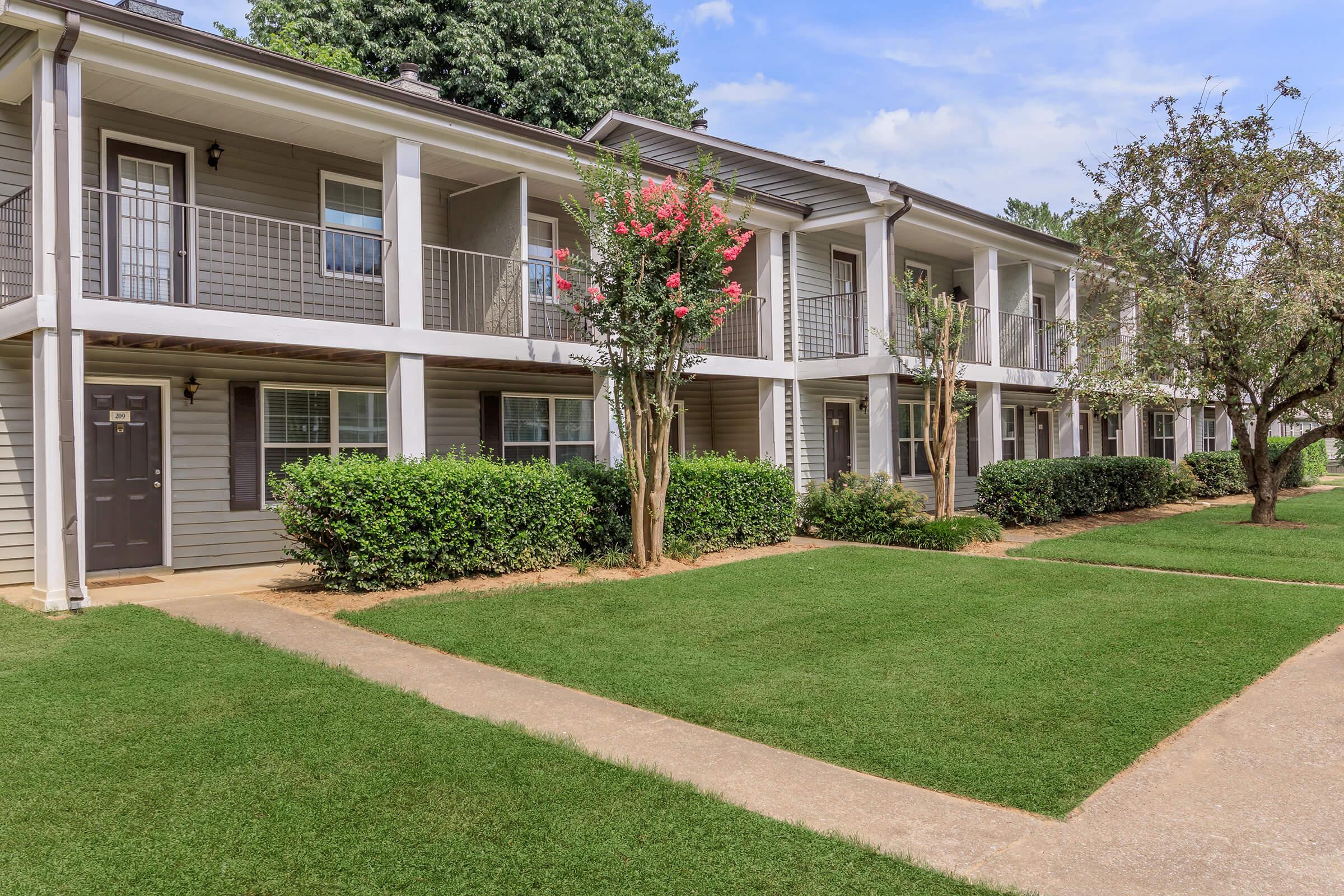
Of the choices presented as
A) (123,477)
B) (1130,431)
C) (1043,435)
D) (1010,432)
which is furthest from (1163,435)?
(123,477)

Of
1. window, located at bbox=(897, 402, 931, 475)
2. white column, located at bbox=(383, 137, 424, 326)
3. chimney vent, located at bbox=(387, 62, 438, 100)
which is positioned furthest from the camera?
window, located at bbox=(897, 402, 931, 475)

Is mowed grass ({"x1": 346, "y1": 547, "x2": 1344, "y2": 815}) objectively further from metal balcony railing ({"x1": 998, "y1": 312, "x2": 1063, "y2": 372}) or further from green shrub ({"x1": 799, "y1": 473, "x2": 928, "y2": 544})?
metal balcony railing ({"x1": 998, "y1": 312, "x2": 1063, "y2": 372})

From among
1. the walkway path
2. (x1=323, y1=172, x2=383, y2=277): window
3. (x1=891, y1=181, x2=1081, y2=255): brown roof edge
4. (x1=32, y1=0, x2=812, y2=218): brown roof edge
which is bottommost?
the walkway path

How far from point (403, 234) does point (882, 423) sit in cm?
826

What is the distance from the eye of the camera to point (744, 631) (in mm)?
7656

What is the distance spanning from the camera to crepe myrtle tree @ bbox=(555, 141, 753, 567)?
1047cm

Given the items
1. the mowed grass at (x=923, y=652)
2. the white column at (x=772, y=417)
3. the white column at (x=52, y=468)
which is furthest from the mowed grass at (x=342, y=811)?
the white column at (x=772, y=417)

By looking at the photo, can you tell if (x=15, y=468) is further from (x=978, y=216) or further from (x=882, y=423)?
(x=978, y=216)

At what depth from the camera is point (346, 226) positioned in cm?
1226

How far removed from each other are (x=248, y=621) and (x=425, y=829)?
495 centimetres

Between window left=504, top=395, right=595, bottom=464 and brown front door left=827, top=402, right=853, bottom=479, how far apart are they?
4.84 meters

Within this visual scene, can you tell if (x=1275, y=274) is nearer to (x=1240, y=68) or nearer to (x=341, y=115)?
(x=1240, y=68)

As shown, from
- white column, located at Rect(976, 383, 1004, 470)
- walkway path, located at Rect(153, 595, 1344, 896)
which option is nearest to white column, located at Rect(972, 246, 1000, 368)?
white column, located at Rect(976, 383, 1004, 470)

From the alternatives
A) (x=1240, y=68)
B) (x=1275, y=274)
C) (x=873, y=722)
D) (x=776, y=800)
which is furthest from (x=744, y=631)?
(x=1240, y=68)
